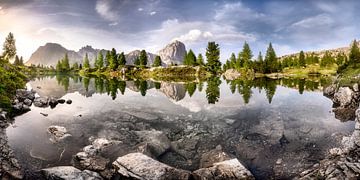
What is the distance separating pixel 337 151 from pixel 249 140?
6.11 meters

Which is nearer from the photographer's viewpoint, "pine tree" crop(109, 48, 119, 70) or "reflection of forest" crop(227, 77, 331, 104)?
"reflection of forest" crop(227, 77, 331, 104)

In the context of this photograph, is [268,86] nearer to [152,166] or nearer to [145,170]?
[152,166]

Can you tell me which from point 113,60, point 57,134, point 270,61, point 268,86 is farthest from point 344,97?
point 113,60

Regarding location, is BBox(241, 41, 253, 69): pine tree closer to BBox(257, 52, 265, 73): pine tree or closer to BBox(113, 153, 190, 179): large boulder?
BBox(257, 52, 265, 73): pine tree

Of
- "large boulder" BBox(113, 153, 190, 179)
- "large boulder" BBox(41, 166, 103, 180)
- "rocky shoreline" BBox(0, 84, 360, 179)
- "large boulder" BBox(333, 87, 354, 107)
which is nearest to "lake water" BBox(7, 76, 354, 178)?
"rocky shoreline" BBox(0, 84, 360, 179)

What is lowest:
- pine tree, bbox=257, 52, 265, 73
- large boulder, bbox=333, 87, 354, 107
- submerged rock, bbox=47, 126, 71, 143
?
submerged rock, bbox=47, 126, 71, 143

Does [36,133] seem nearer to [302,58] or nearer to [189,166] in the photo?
[189,166]

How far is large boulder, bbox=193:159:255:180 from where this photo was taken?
13.9 meters

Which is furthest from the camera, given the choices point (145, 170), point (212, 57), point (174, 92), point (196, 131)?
point (212, 57)

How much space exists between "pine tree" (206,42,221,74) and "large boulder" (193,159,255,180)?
125272 millimetres

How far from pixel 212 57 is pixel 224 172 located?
Answer: 126388 mm

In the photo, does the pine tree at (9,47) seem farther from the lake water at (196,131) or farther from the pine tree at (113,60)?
the lake water at (196,131)

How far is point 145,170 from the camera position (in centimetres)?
1393

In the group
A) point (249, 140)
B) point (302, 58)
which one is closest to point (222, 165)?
point (249, 140)
